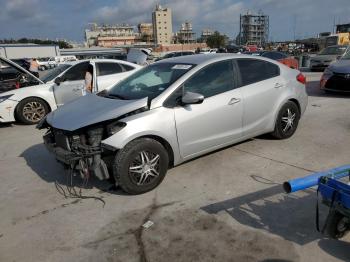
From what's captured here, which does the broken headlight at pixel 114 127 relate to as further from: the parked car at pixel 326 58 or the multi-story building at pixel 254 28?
the multi-story building at pixel 254 28

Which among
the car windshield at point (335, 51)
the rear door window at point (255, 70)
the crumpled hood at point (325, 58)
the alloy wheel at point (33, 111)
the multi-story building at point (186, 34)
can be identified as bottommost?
the alloy wheel at point (33, 111)

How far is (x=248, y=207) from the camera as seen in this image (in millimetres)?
3709

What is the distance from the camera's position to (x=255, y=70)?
213 inches

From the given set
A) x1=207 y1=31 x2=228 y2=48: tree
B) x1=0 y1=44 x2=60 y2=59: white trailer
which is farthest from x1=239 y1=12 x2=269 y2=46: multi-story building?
x1=0 y1=44 x2=60 y2=59: white trailer

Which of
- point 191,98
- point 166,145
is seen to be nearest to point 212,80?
point 191,98

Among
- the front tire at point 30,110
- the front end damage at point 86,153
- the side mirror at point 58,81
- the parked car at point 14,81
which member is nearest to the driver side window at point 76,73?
the side mirror at point 58,81

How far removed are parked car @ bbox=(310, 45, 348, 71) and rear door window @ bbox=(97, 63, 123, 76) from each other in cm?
1267

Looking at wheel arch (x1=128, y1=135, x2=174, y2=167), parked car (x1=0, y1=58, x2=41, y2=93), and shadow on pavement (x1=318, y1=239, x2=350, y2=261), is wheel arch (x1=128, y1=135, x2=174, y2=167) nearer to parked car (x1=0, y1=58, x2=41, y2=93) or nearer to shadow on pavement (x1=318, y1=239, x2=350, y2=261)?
shadow on pavement (x1=318, y1=239, x2=350, y2=261)

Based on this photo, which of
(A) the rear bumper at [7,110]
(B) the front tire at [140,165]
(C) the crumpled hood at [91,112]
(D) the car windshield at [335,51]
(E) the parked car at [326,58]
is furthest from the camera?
(D) the car windshield at [335,51]

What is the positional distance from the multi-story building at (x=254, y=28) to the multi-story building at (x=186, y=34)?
92.6ft

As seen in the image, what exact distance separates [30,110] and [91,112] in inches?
196

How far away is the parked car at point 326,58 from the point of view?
17678 millimetres

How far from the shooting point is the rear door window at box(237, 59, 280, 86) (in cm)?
520

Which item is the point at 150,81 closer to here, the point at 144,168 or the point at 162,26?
the point at 144,168
